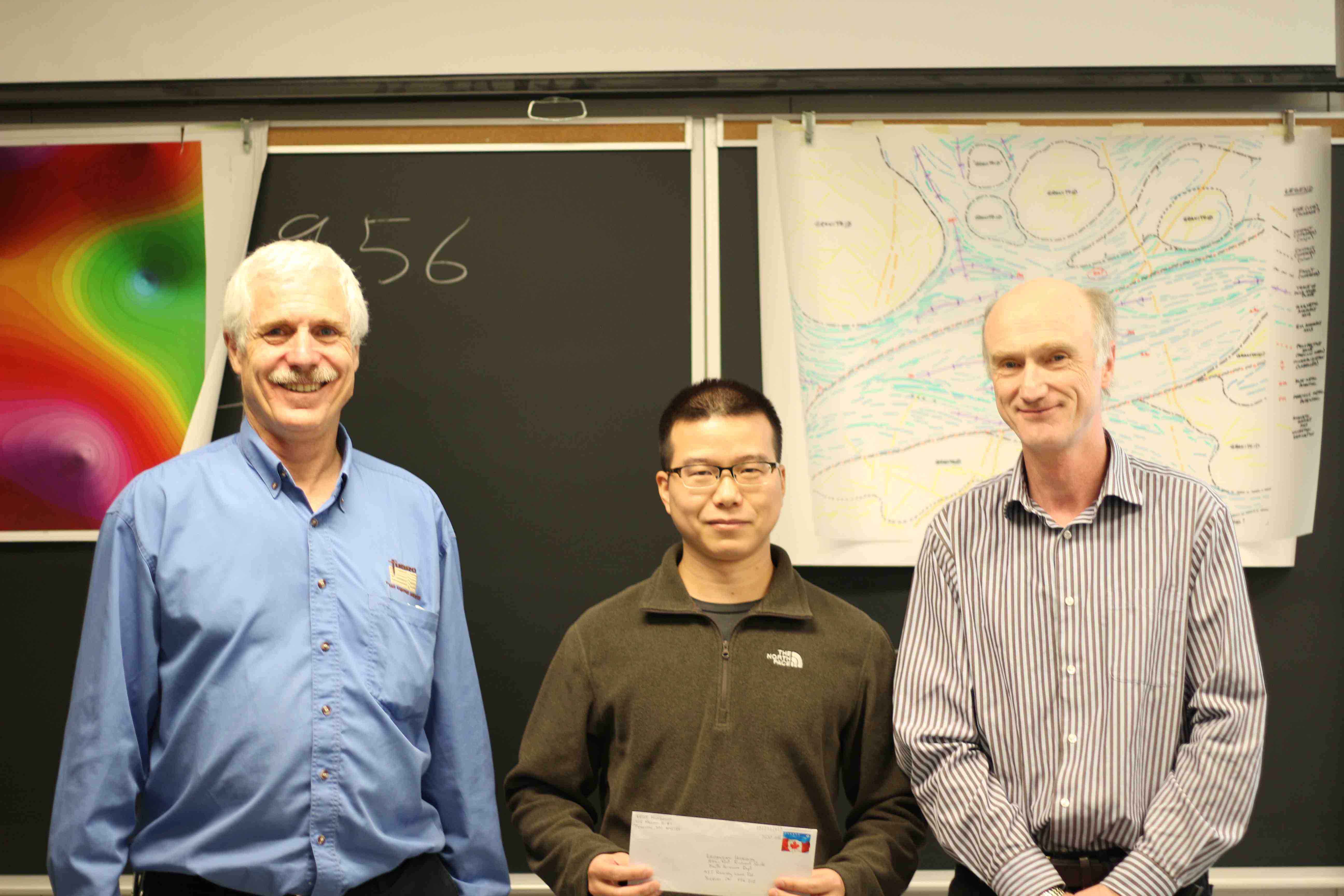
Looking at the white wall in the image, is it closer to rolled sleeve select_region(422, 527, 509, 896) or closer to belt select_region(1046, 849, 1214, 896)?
rolled sleeve select_region(422, 527, 509, 896)

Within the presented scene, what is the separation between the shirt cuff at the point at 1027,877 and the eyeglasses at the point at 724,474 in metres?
0.76

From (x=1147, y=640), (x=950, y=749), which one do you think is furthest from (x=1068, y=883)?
(x=1147, y=640)

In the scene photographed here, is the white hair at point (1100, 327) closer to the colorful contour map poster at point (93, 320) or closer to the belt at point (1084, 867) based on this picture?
the belt at point (1084, 867)

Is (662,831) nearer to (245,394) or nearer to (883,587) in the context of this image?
(245,394)

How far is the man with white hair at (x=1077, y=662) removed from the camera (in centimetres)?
164

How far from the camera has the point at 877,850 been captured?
70.7 inches

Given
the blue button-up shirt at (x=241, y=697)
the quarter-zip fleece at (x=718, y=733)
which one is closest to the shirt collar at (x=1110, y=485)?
the quarter-zip fleece at (x=718, y=733)

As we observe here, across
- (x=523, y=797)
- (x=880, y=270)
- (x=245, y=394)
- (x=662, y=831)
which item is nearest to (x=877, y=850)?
(x=662, y=831)

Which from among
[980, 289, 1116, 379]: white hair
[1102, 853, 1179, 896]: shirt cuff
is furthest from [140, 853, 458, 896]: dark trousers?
[980, 289, 1116, 379]: white hair

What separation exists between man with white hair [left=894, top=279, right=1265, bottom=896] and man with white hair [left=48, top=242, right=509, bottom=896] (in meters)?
0.87

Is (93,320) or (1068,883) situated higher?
(93,320)

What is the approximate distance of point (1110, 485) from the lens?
178 cm

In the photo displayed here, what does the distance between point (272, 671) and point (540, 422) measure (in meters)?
1.26

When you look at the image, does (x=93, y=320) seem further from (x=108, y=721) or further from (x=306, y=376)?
(x=108, y=721)
